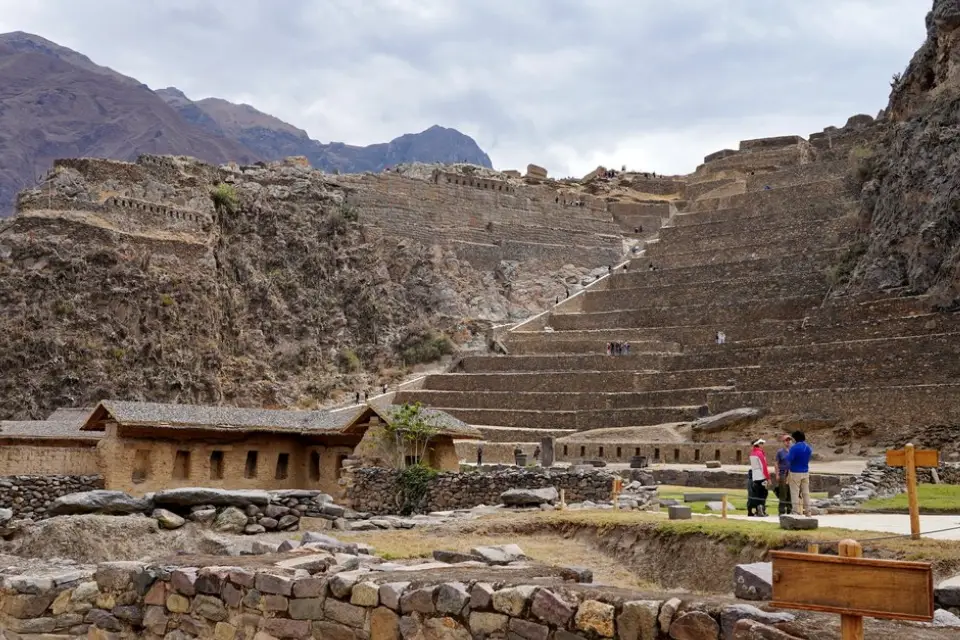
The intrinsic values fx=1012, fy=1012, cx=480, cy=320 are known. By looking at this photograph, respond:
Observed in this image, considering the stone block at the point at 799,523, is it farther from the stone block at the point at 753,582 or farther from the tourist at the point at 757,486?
the stone block at the point at 753,582

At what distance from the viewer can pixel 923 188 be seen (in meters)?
41.9

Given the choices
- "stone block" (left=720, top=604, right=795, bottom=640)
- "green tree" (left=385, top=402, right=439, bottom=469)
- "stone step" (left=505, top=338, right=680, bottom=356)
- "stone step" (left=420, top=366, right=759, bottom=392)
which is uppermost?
"stone step" (left=505, top=338, right=680, bottom=356)

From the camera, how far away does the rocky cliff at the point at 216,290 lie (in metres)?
51.0

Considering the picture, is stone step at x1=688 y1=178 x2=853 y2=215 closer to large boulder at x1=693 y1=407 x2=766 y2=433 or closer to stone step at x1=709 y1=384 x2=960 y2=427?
stone step at x1=709 y1=384 x2=960 y2=427

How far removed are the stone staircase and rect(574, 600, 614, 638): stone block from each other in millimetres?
29961

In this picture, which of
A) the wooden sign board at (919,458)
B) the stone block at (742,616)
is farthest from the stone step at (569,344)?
the stone block at (742,616)

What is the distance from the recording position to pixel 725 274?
53.0m

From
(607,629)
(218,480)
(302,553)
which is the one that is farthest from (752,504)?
(218,480)

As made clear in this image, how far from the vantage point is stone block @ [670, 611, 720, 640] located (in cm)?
574

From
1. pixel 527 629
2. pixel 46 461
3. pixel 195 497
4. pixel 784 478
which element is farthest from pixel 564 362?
pixel 527 629

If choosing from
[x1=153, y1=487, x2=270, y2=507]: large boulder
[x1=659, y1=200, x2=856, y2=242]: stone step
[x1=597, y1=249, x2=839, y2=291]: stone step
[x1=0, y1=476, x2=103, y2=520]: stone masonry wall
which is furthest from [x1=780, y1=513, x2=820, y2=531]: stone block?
[x1=659, y1=200, x2=856, y2=242]: stone step

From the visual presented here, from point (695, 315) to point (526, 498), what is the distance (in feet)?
109

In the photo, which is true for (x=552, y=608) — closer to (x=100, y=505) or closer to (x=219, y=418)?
(x=100, y=505)

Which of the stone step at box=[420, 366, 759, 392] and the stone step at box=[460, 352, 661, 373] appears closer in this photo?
the stone step at box=[420, 366, 759, 392]
